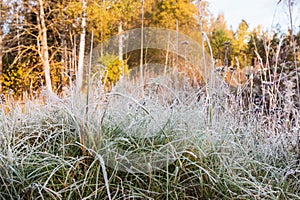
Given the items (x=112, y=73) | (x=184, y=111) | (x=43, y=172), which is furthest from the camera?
(x=112, y=73)

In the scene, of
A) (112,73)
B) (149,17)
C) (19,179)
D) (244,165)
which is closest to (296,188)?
(244,165)

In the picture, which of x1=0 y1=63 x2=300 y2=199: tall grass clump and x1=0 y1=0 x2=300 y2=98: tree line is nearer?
x1=0 y1=63 x2=300 y2=199: tall grass clump

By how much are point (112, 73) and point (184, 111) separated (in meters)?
7.38

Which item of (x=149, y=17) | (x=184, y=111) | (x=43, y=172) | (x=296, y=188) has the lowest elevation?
(x=296, y=188)

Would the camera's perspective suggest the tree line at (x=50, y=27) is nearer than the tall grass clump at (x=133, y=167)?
No

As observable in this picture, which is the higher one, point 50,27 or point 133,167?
point 50,27

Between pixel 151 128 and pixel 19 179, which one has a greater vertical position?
pixel 151 128

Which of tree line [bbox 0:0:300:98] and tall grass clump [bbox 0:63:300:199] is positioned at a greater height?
tree line [bbox 0:0:300:98]

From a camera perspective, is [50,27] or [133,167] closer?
[133,167]

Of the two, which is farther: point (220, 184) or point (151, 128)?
point (151, 128)

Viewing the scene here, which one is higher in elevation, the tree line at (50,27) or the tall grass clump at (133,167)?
the tree line at (50,27)

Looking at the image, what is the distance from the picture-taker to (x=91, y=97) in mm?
1220

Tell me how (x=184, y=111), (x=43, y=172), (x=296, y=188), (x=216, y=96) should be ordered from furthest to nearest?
(x=216, y=96)
(x=184, y=111)
(x=296, y=188)
(x=43, y=172)

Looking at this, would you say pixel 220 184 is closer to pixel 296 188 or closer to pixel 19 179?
pixel 296 188
